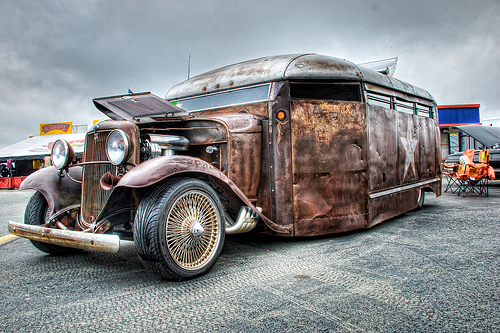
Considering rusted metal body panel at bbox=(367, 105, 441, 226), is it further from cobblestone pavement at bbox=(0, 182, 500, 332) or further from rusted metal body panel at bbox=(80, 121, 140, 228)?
rusted metal body panel at bbox=(80, 121, 140, 228)

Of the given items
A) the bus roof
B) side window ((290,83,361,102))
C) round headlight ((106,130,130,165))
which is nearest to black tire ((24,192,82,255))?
round headlight ((106,130,130,165))

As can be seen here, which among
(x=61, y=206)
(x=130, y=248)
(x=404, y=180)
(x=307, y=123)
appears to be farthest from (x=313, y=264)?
(x=404, y=180)

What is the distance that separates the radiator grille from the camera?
334cm

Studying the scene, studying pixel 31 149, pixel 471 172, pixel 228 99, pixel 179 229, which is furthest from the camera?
pixel 31 149

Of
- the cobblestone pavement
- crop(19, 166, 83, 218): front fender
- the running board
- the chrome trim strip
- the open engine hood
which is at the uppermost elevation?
the open engine hood

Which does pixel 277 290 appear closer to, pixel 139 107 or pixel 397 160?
pixel 139 107

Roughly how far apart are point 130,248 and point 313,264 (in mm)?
2163

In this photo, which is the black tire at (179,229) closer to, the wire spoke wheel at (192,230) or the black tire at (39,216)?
the wire spoke wheel at (192,230)

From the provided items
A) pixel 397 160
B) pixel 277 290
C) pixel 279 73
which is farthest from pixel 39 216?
pixel 397 160

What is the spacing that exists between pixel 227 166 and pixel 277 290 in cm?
163

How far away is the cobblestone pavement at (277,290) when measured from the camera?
80.6 inches

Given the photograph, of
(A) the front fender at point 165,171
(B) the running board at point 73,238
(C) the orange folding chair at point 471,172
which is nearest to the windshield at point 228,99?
(A) the front fender at point 165,171

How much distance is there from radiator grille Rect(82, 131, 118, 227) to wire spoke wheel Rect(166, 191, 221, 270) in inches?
33.5

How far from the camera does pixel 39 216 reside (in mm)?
3658
